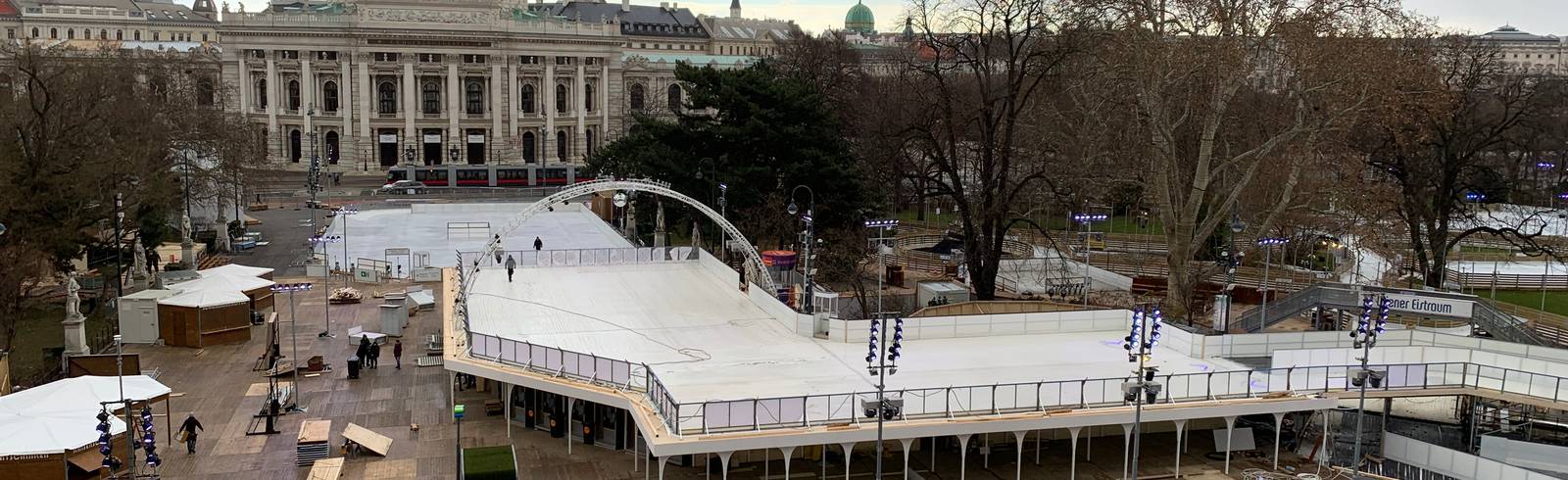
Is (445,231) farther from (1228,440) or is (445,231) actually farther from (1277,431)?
(1277,431)

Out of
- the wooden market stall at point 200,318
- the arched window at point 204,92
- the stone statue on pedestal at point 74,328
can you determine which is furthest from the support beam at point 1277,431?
the arched window at point 204,92

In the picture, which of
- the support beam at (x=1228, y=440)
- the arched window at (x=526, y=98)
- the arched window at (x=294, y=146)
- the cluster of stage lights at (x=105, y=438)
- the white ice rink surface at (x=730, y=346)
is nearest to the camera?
the cluster of stage lights at (x=105, y=438)

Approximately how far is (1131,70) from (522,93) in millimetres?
92457

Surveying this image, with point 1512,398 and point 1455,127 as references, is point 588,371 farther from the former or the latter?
point 1455,127

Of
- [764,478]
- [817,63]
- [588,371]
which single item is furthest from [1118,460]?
[817,63]

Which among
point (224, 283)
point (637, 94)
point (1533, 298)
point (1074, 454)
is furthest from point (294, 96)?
point (1074, 454)

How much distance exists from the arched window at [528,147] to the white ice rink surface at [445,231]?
138 ft

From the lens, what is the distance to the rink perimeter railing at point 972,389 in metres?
24.8

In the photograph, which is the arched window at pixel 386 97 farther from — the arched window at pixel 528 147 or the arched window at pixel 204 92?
the arched window at pixel 204 92

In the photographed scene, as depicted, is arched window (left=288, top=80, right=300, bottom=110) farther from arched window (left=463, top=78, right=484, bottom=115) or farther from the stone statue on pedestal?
the stone statue on pedestal

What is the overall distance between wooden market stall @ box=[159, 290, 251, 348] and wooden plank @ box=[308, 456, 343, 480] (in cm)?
1609

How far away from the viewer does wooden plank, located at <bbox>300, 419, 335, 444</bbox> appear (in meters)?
27.8

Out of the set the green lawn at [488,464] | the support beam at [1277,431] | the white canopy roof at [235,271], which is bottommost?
the green lawn at [488,464]

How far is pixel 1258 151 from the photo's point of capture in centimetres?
4534
